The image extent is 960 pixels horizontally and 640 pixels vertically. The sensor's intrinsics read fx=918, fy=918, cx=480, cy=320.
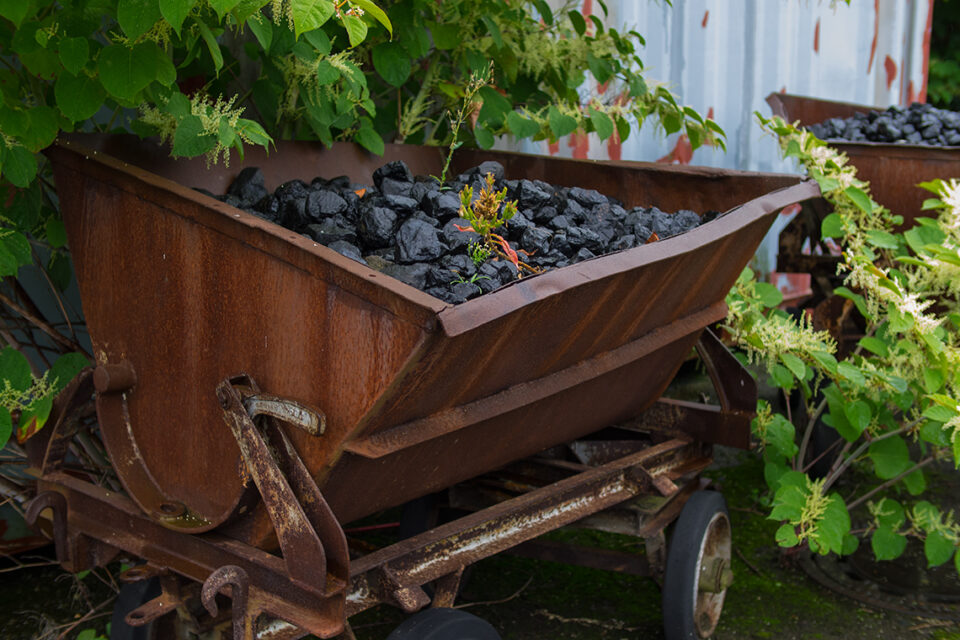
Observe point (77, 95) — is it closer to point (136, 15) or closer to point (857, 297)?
point (136, 15)

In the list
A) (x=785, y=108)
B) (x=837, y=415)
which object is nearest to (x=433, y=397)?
(x=837, y=415)

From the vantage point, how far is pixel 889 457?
3354 millimetres

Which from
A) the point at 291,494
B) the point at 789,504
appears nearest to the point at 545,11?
the point at 789,504

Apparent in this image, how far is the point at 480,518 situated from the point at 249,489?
60 centimetres

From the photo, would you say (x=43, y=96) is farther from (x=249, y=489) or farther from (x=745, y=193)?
(x=745, y=193)

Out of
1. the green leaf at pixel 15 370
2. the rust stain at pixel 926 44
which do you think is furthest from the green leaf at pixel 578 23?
the rust stain at pixel 926 44

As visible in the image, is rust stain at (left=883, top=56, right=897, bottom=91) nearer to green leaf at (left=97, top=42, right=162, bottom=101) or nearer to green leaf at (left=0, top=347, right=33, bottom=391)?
green leaf at (left=97, top=42, right=162, bottom=101)

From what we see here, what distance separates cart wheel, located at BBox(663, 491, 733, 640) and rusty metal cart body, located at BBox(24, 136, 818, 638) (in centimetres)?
23

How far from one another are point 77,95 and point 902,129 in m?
4.12

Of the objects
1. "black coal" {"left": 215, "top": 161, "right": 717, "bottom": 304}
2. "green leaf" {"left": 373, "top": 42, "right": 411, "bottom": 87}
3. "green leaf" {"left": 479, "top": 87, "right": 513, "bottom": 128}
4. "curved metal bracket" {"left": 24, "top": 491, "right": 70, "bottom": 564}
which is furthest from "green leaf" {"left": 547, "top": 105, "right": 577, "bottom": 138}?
"curved metal bracket" {"left": 24, "top": 491, "right": 70, "bottom": 564}

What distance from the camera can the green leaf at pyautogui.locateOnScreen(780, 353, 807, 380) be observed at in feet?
9.68

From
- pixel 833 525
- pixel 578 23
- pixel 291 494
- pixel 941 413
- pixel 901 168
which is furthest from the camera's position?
pixel 901 168

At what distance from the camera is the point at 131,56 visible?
2.00 metres

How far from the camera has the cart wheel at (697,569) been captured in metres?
2.81
